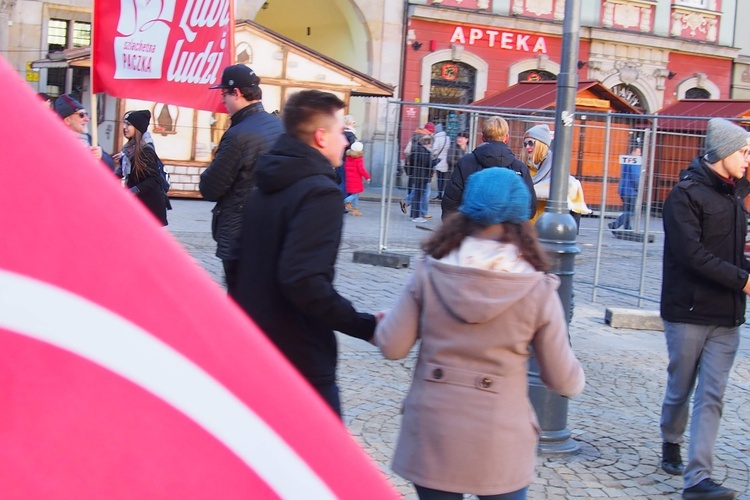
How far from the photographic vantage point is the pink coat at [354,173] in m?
16.9

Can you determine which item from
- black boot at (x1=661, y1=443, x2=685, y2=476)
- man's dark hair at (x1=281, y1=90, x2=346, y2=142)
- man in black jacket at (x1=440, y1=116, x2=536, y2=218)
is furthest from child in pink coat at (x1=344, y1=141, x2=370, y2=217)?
man's dark hair at (x1=281, y1=90, x2=346, y2=142)

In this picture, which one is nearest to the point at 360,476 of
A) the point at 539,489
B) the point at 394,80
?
the point at 539,489

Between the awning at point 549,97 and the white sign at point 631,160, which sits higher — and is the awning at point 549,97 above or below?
above

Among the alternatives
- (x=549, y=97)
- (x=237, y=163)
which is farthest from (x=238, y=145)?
(x=549, y=97)

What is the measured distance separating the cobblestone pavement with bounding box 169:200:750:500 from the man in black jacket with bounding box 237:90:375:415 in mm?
1553

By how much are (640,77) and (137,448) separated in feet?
94.3

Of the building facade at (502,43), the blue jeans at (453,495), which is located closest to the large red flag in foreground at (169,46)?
the blue jeans at (453,495)

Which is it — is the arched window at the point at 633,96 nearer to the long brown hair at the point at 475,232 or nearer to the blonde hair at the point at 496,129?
the blonde hair at the point at 496,129

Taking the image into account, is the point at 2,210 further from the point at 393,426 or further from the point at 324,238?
the point at 393,426

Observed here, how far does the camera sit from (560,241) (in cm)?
501

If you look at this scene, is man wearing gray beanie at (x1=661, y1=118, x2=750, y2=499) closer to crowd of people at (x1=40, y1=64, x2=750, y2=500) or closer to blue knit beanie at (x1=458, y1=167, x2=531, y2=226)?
crowd of people at (x1=40, y1=64, x2=750, y2=500)

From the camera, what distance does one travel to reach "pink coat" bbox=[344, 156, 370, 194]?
55.5ft

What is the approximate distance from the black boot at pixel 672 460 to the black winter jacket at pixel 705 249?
72 cm

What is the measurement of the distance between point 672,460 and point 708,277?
3.37 ft
